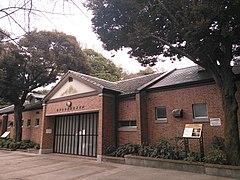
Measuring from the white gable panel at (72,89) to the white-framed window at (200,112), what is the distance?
679 centimetres

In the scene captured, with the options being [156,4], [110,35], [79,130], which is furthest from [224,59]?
[79,130]

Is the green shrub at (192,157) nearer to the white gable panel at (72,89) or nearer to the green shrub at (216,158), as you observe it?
the green shrub at (216,158)

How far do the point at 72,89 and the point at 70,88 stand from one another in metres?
0.30

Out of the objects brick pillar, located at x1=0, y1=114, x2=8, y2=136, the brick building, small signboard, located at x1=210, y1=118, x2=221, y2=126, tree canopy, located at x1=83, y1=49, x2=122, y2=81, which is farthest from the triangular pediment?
tree canopy, located at x1=83, y1=49, x2=122, y2=81

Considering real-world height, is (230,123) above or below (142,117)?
below

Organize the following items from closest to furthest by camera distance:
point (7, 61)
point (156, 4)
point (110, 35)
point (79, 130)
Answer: point (156, 4)
point (110, 35)
point (79, 130)
point (7, 61)

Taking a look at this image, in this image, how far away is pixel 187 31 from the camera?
7.66 m

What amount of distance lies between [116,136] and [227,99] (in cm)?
754

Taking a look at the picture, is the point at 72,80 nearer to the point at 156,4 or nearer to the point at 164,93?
the point at 164,93

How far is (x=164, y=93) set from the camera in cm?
1293

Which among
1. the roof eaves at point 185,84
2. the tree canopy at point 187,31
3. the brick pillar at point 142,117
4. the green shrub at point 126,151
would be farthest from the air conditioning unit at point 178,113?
the tree canopy at point 187,31

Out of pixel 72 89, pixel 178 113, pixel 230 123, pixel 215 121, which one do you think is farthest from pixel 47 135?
pixel 230 123

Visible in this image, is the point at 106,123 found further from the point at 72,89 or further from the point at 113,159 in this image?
the point at 72,89

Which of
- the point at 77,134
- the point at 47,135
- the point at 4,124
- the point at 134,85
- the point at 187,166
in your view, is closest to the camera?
the point at 187,166
